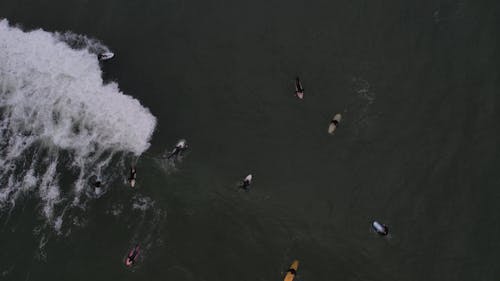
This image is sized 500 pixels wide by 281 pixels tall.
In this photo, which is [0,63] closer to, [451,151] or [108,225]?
[108,225]

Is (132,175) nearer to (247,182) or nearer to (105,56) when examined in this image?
(247,182)

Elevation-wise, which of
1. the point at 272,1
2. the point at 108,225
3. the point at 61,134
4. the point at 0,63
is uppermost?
the point at 272,1

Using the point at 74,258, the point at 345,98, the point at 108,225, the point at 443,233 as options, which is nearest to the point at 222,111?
the point at 345,98

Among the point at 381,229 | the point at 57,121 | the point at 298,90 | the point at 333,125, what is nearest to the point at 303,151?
the point at 333,125

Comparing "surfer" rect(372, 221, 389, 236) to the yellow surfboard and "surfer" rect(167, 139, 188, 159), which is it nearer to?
the yellow surfboard

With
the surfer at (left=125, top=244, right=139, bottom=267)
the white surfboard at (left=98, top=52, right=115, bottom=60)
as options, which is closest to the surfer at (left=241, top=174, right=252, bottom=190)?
the surfer at (left=125, top=244, right=139, bottom=267)
